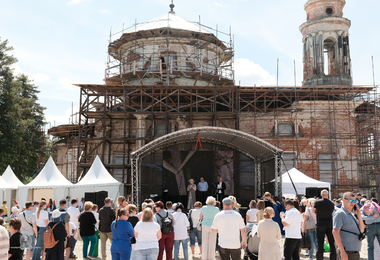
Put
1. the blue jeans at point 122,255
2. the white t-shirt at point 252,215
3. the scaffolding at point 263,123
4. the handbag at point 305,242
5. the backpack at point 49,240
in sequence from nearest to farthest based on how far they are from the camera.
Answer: the blue jeans at point 122,255 → the backpack at point 49,240 → the handbag at point 305,242 → the white t-shirt at point 252,215 → the scaffolding at point 263,123

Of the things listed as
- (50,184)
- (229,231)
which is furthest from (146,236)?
(50,184)

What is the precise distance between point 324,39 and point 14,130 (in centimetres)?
2653

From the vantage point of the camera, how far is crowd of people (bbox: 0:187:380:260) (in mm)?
6918

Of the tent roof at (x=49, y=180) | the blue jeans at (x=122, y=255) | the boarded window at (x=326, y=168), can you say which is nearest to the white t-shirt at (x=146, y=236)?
the blue jeans at (x=122, y=255)

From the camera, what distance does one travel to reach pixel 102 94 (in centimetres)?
2770

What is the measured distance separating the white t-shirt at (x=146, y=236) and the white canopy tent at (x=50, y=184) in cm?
1459

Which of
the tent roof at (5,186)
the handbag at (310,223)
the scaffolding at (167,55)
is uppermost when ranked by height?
the scaffolding at (167,55)

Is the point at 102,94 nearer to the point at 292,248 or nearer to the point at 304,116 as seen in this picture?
the point at 304,116

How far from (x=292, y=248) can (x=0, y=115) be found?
27.7 metres

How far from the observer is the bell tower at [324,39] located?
31275 millimetres

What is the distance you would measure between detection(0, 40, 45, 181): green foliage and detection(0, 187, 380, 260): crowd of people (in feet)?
71.2

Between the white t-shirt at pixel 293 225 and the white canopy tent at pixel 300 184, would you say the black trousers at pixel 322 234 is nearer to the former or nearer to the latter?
the white t-shirt at pixel 293 225

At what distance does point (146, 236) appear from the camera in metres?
7.12

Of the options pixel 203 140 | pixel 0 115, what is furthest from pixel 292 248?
pixel 0 115
